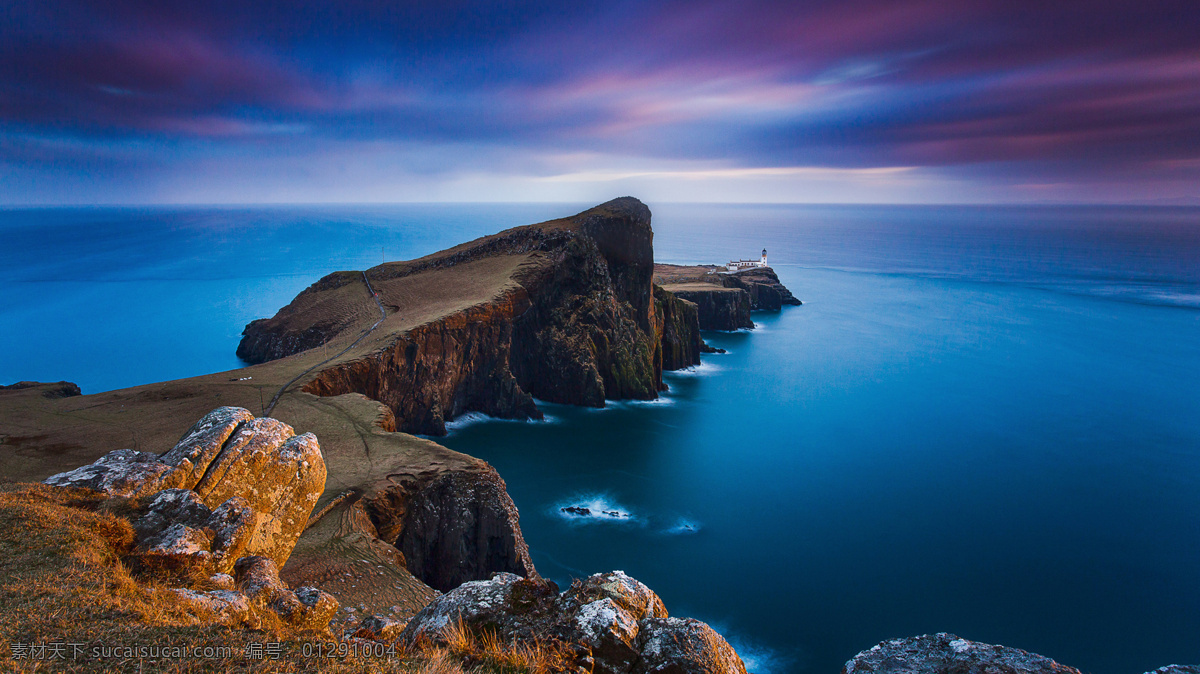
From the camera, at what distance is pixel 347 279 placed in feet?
227

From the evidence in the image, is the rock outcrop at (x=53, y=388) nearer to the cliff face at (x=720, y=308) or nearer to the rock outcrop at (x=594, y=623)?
the rock outcrop at (x=594, y=623)

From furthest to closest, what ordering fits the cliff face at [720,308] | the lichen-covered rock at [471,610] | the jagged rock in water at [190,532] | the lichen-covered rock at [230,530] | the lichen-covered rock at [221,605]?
the cliff face at [720,308]
the lichen-covered rock at [230,530]
the jagged rock in water at [190,532]
the lichen-covered rock at [471,610]
the lichen-covered rock at [221,605]

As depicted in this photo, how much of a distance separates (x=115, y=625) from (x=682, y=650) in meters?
7.71

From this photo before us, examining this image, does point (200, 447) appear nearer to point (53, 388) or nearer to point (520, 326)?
point (53, 388)

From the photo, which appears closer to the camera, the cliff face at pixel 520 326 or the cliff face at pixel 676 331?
the cliff face at pixel 520 326

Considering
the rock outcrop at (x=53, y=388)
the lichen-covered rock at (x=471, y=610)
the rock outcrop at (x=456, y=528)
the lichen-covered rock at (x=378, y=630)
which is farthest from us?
the rock outcrop at (x=53, y=388)

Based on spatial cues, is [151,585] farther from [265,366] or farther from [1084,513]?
[1084,513]

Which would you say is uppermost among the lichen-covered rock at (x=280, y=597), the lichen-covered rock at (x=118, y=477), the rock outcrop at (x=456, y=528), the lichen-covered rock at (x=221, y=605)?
the lichen-covered rock at (x=118, y=477)

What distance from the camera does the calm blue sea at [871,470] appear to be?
29173mm

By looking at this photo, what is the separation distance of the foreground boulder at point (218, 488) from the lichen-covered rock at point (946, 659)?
12.1 m

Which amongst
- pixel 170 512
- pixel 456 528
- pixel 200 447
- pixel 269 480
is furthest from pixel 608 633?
pixel 456 528

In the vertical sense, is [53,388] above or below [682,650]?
above

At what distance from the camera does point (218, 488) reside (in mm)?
13086

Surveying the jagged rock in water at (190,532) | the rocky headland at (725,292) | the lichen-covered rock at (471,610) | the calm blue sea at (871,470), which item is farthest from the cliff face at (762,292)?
the lichen-covered rock at (471,610)
